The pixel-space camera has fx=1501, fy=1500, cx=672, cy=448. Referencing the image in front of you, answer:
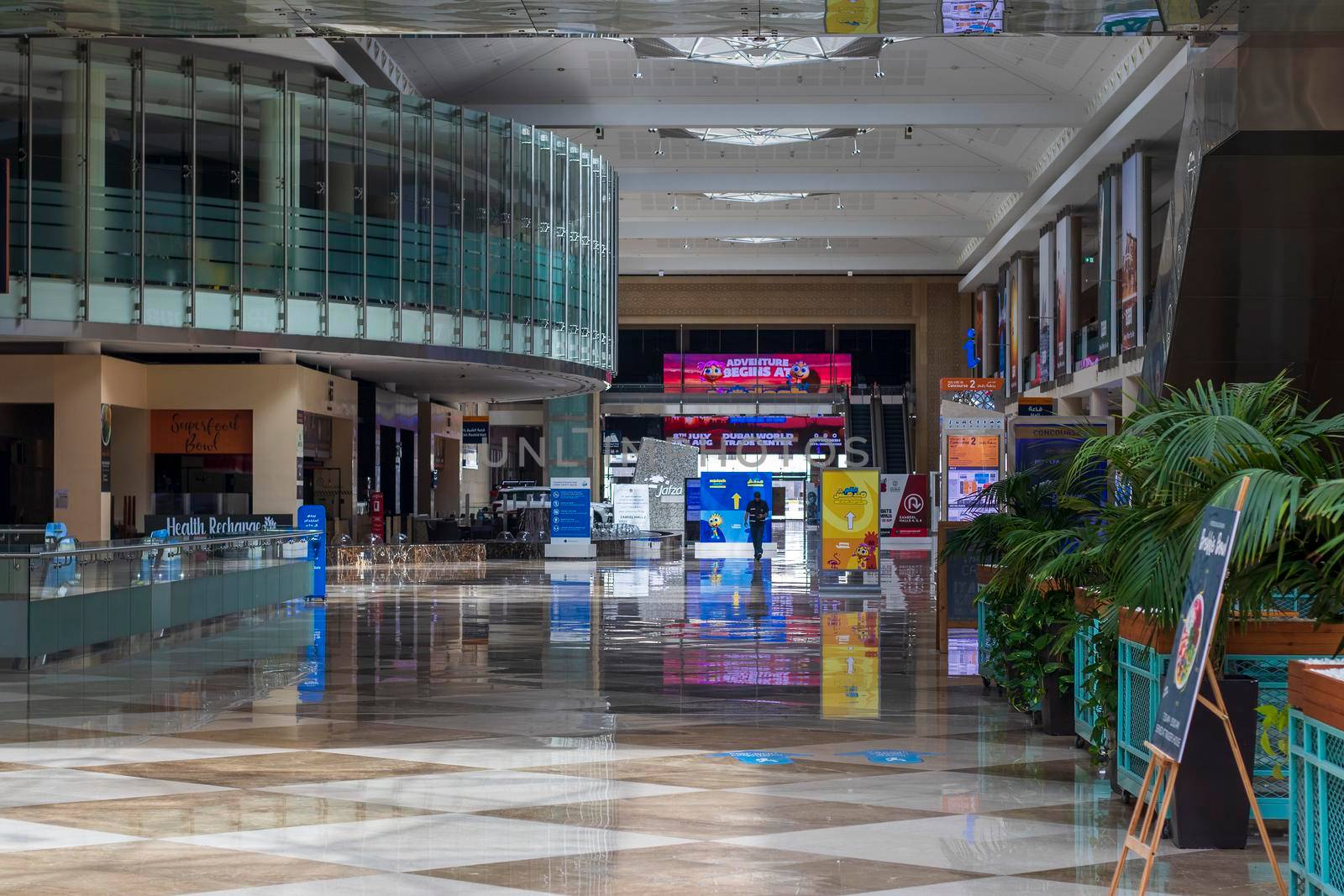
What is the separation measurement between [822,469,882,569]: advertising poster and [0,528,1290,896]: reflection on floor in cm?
689

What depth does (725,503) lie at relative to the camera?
32875mm

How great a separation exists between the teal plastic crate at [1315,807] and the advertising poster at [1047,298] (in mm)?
32701

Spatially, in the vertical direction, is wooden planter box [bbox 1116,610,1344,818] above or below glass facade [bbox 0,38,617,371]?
below

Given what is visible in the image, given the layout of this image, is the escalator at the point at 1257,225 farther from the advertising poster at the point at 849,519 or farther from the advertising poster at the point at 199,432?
the advertising poster at the point at 199,432

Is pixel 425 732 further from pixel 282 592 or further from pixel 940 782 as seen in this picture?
pixel 282 592

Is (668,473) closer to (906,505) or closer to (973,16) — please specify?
(906,505)

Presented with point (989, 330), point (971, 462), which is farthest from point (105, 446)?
point (989, 330)

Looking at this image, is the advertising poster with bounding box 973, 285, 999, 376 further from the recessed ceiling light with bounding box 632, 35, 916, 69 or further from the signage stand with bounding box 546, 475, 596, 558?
the recessed ceiling light with bounding box 632, 35, 916, 69

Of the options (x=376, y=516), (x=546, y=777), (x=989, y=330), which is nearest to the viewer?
(x=546, y=777)

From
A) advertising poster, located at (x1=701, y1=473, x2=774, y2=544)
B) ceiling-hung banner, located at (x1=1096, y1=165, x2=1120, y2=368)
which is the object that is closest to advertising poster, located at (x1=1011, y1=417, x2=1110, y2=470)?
ceiling-hung banner, located at (x1=1096, y1=165, x2=1120, y2=368)

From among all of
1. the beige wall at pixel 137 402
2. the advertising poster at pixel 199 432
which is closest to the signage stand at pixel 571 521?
the beige wall at pixel 137 402

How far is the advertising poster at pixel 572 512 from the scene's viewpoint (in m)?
29.0

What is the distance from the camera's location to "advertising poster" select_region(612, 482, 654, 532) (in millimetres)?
34531

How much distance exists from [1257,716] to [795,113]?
24.9 m
